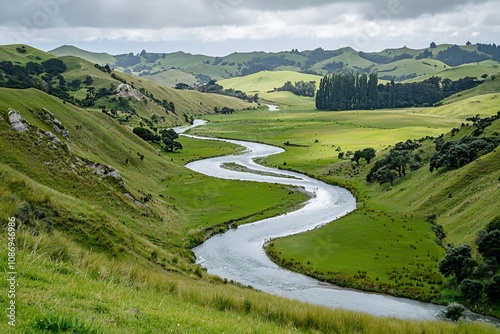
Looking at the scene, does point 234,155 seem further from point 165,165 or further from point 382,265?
point 382,265

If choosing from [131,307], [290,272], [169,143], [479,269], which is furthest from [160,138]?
[131,307]

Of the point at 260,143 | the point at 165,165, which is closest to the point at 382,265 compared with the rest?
the point at 165,165

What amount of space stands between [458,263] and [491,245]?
426 centimetres

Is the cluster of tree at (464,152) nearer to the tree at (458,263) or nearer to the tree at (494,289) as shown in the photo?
the tree at (458,263)

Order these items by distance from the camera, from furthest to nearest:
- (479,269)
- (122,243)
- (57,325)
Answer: (479,269) < (122,243) < (57,325)

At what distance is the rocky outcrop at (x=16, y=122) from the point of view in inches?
2225

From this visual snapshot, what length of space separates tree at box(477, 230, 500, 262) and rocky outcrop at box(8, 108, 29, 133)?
203ft

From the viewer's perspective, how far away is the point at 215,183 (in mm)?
99938

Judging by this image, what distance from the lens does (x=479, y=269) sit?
45406 millimetres

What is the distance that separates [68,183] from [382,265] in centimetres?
4313

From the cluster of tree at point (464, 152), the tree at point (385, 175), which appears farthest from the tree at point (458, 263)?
the tree at point (385, 175)

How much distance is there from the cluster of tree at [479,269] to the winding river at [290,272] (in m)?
3.88

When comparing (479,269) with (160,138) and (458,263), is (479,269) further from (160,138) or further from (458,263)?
(160,138)

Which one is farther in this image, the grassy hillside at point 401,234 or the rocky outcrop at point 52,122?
the rocky outcrop at point 52,122
